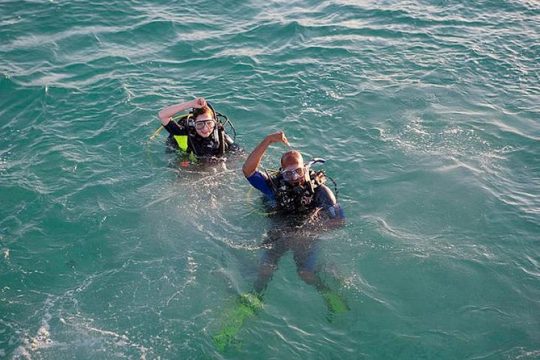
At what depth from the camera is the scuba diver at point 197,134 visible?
911cm

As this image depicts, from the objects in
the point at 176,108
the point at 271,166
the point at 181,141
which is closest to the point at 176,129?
the point at 181,141

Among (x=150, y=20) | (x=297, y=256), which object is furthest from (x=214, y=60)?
(x=297, y=256)

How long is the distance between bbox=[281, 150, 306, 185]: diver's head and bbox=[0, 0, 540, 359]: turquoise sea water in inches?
41.9

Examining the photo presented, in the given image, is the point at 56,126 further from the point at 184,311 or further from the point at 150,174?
the point at 184,311

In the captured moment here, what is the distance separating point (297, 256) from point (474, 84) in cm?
727

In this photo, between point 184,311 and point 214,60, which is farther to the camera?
point 214,60

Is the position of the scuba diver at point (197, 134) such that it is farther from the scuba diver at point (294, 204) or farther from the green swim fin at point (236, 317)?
the green swim fin at point (236, 317)

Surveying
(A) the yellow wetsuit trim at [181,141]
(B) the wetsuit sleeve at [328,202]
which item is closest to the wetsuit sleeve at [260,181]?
(B) the wetsuit sleeve at [328,202]

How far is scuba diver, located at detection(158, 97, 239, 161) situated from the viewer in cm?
911

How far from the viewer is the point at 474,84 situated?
12141mm

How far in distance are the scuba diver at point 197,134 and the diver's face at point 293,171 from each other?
216 centimetres

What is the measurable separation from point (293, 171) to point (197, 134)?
276 cm

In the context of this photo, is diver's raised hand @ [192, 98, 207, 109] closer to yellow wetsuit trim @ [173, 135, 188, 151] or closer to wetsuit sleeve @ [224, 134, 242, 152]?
yellow wetsuit trim @ [173, 135, 188, 151]

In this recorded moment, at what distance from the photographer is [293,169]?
7.45 meters
